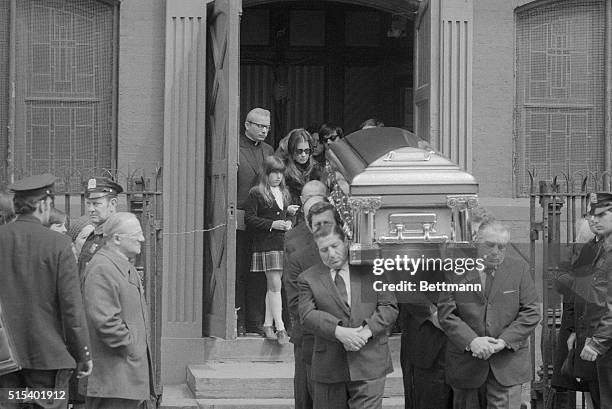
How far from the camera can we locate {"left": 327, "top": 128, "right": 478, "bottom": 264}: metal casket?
8.28 m

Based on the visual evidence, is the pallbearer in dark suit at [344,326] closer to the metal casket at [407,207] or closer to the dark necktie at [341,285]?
the dark necktie at [341,285]

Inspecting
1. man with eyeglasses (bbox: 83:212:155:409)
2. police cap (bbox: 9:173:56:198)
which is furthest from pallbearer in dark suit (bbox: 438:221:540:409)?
police cap (bbox: 9:173:56:198)

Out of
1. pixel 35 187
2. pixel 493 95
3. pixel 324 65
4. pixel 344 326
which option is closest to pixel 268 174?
pixel 493 95

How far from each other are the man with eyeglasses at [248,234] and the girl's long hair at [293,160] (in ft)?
0.98

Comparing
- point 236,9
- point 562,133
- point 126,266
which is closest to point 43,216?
point 126,266

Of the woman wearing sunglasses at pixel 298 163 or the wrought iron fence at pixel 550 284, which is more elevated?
the woman wearing sunglasses at pixel 298 163

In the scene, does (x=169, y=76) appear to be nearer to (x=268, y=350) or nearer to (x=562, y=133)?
(x=268, y=350)

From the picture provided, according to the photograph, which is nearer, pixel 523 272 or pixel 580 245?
pixel 523 272

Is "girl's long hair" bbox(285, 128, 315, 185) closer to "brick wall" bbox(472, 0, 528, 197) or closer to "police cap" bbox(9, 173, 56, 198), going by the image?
"brick wall" bbox(472, 0, 528, 197)

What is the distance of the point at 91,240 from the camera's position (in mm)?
9648

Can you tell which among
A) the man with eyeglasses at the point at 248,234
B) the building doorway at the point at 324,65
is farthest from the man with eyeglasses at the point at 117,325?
the building doorway at the point at 324,65

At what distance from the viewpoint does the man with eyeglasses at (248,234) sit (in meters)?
11.8

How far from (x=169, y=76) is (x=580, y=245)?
14.0 feet

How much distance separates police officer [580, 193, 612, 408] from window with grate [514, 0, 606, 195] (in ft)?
11.9
